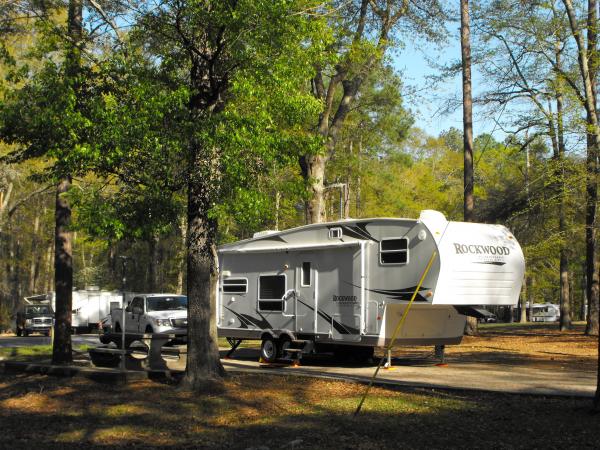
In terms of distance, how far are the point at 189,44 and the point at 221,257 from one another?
302 inches

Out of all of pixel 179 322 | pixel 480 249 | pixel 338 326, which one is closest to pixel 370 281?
pixel 338 326

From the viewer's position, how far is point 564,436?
8820mm

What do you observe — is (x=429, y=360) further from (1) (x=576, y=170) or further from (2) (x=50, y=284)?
(2) (x=50, y=284)

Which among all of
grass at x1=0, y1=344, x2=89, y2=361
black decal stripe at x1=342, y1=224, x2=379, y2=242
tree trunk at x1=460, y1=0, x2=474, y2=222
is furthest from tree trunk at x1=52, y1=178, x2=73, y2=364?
tree trunk at x1=460, y1=0, x2=474, y2=222

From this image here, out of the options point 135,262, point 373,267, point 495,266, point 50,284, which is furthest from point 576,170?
point 50,284

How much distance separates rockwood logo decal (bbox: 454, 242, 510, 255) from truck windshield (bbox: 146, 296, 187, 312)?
1172cm

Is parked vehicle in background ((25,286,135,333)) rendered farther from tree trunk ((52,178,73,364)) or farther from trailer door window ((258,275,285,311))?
tree trunk ((52,178,73,364))

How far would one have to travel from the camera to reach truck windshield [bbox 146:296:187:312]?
24.1 meters

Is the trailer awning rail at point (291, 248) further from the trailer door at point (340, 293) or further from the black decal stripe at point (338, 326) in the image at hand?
the black decal stripe at point (338, 326)

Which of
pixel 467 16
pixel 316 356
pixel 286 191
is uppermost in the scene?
pixel 467 16

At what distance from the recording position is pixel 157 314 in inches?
933

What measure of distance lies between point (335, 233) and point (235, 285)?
382 centimetres

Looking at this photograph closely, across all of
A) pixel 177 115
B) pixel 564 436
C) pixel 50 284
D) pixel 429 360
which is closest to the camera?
pixel 564 436

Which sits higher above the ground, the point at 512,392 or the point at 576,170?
the point at 576,170
